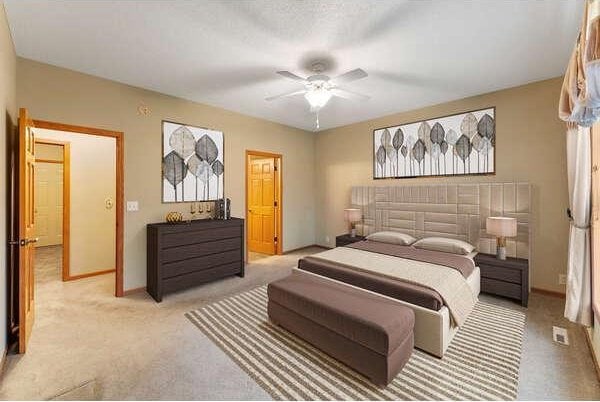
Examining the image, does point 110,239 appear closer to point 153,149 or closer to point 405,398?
point 153,149

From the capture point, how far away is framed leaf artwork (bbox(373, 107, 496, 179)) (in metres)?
3.73

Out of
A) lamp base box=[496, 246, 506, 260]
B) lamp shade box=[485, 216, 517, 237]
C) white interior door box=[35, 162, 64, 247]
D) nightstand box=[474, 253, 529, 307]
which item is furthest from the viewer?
white interior door box=[35, 162, 64, 247]

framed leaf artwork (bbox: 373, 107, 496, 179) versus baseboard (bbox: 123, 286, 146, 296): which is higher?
framed leaf artwork (bbox: 373, 107, 496, 179)

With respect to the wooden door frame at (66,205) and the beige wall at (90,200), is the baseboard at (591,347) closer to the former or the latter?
the beige wall at (90,200)

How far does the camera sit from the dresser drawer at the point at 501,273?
3020 millimetres

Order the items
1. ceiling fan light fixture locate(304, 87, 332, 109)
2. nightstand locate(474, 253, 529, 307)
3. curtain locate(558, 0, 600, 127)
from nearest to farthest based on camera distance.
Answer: curtain locate(558, 0, 600, 127)
ceiling fan light fixture locate(304, 87, 332, 109)
nightstand locate(474, 253, 529, 307)

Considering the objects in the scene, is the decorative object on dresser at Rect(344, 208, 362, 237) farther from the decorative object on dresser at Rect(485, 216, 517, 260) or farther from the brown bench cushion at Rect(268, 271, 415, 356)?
the brown bench cushion at Rect(268, 271, 415, 356)

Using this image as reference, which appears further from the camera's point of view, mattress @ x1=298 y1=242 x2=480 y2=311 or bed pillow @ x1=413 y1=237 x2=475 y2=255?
bed pillow @ x1=413 y1=237 x2=475 y2=255

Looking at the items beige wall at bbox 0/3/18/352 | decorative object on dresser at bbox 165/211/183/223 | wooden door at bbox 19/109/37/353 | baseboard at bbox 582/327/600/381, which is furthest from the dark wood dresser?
baseboard at bbox 582/327/600/381

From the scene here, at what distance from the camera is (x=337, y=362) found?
2014 millimetres

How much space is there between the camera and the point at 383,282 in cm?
244

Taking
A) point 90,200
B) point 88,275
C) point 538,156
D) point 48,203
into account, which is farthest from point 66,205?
point 538,156

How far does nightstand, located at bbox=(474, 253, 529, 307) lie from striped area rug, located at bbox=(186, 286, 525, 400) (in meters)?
0.34

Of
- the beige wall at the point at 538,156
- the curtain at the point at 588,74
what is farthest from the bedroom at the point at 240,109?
the curtain at the point at 588,74
